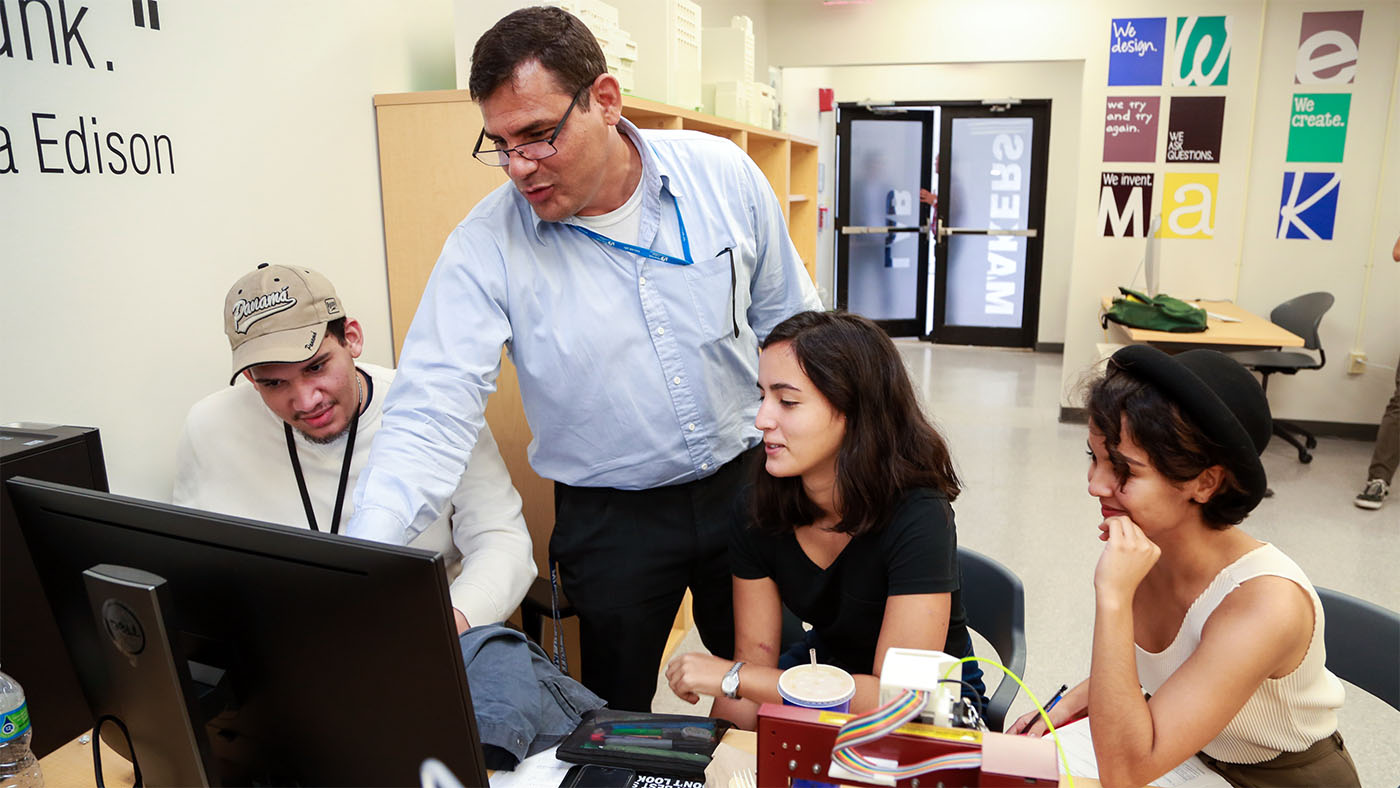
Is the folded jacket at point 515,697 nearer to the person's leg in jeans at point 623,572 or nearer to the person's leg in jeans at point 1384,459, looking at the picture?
the person's leg in jeans at point 623,572

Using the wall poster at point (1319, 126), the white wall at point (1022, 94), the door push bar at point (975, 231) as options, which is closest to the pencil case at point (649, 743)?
the wall poster at point (1319, 126)

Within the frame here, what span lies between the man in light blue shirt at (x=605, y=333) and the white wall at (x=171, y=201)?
570 mm

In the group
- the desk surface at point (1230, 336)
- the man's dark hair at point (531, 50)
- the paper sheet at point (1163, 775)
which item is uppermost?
the man's dark hair at point (531, 50)

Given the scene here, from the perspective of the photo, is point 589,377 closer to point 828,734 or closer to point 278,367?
point 278,367

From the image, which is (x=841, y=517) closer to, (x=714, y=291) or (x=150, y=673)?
(x=714, y=291)

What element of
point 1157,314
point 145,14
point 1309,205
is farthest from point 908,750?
point 1309,205

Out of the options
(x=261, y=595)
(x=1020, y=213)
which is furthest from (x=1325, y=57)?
(x=261, y=595)

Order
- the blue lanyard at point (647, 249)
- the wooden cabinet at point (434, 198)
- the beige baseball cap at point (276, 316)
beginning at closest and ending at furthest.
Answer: the beige baseball cap at point (276, 316), the blue lanyard at point (647, 249), the wooden cabinet at point (434, 198)

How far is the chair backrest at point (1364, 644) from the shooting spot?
1.40 meters

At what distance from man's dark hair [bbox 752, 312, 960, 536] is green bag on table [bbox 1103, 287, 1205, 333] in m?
3.54

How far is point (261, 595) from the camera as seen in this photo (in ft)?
2.80

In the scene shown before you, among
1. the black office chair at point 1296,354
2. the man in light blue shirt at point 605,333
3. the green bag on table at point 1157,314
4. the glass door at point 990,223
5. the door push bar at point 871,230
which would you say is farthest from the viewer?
the door push bar at point 871,230

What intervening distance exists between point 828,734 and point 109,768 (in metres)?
1.01

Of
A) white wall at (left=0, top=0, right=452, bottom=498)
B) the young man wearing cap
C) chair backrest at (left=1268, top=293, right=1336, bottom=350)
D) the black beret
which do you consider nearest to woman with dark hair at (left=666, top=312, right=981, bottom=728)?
the black beret
